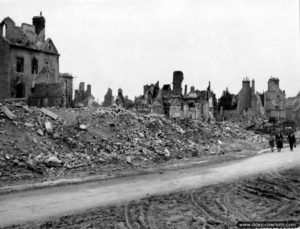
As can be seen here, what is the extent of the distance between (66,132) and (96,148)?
2157 millimetres

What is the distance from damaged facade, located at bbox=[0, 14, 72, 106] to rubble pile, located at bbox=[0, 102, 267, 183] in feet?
32.5

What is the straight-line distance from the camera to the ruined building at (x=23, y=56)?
1340 inches

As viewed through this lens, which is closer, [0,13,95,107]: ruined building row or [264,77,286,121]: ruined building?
[0,13,95,107]: ruined building row

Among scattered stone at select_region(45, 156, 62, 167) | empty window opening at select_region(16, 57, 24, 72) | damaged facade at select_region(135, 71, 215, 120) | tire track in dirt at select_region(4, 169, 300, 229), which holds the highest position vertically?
empty window opening at select_region(16, 57, 24, 72)

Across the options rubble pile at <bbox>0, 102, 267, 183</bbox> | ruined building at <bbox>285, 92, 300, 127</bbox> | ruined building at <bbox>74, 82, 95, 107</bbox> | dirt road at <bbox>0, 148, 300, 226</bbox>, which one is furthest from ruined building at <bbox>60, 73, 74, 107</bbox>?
ruined building at <bbox>285, 92, 300, 127</bbox>

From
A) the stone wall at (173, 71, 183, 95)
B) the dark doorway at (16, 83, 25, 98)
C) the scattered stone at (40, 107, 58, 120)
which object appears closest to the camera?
the scattered stone at (40, 107, 58, 120)

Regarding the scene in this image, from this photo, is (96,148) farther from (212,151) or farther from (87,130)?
(212,151)

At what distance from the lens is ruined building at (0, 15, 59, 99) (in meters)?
34.0

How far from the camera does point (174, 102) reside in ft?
127

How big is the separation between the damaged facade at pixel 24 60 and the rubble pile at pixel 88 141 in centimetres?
991

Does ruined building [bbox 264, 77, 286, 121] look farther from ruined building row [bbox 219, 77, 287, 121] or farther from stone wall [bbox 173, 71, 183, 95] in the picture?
stone wall [bbox 173, 71, 183, 95]

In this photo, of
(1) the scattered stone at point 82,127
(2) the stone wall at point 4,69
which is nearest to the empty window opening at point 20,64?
(2) the stone wall at point 4,69

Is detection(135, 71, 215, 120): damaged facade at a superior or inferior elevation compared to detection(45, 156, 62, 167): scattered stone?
superior

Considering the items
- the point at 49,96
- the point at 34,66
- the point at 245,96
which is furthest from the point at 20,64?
the point at 245,96
